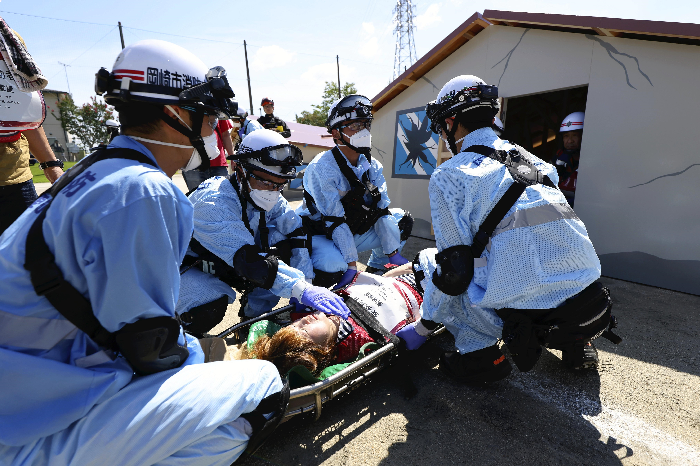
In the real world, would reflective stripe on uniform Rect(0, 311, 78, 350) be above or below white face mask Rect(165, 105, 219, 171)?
below

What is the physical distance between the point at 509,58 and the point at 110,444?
650cm

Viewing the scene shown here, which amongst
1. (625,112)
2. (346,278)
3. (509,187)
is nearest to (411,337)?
(509,187)

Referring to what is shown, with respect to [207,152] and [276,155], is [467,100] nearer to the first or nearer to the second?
[276,155]

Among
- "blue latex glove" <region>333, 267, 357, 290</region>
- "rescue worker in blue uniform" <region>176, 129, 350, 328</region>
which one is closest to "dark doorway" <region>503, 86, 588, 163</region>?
"blue latex glove" <region>333, 267, 357, 290</region>

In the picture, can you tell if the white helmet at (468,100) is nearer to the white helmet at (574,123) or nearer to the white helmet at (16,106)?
the white helmet at (16,106)

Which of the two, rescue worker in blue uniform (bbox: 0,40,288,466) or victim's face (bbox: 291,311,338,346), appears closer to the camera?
rescue worker in blue uniform (bbox: 0,40,288,466)

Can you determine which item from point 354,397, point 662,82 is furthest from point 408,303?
point 662,82

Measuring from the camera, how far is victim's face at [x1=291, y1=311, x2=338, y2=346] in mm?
2461

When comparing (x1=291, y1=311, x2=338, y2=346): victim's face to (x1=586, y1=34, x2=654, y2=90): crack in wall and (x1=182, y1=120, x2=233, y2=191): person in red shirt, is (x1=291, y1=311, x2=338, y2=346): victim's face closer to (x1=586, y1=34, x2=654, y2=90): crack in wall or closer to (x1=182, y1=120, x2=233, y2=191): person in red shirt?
(x1=182, y1=120, x2=233, y2=191): person in red shirt

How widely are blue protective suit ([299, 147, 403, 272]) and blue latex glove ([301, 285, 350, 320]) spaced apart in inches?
53.1

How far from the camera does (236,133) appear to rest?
7699 millimetres

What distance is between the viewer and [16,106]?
8.22 ft

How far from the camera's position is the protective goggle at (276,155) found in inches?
121

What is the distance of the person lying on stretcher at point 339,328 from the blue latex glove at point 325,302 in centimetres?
5
